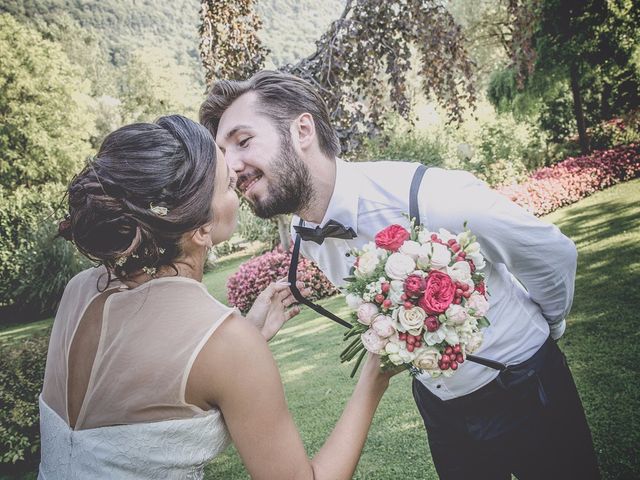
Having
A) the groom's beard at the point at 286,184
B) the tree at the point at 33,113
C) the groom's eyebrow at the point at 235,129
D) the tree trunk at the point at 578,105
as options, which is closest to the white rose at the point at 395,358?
the groom's beard at the point at 286,184

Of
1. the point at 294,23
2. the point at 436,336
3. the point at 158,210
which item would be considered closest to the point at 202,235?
the point at 158,210

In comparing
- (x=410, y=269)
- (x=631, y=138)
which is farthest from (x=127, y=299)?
(x=631, y=138)

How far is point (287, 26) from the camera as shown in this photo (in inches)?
3794

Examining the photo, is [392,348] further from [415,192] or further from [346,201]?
[346,201]

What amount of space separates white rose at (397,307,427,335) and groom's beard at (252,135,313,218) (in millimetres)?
956

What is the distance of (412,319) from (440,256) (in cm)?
24

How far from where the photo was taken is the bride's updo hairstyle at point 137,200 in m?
1.34

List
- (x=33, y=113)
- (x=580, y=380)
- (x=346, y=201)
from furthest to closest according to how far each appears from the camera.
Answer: (x=33, y=113) < (x=580, y=380) < (x=346, y=201)

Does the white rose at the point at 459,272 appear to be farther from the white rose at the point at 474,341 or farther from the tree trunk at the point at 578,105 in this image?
the tree trunk at the point at 578,105

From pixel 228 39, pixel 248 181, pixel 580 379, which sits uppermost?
pixel 228 39

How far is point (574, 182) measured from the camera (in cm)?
1355

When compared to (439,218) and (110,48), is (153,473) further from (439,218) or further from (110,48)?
(110,48)

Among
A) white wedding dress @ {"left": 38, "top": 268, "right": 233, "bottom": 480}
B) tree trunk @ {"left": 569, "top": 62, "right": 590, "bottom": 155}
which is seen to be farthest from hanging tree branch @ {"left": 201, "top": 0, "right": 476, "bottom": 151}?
tree trunk @ {"left": 569, "top": 62, "right": 590, "bottom": 155}

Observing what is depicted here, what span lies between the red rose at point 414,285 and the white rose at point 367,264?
13cm
